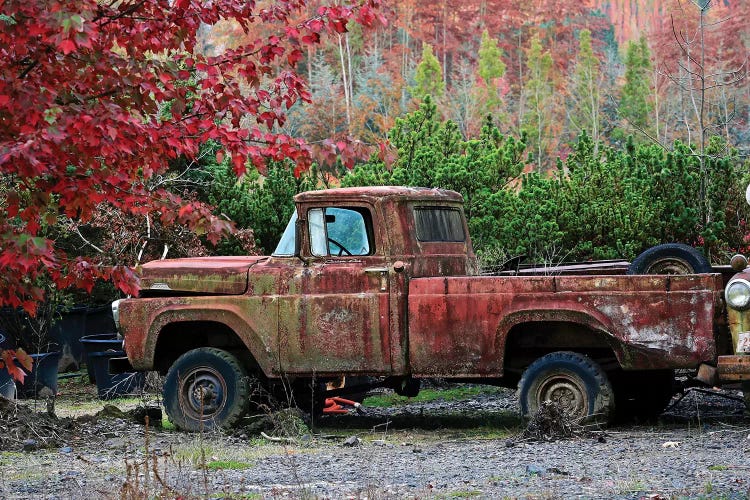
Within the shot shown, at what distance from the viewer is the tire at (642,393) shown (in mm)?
9844

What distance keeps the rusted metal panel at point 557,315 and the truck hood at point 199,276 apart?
1.55m

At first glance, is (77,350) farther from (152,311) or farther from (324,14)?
(324,14)

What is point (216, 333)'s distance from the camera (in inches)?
406

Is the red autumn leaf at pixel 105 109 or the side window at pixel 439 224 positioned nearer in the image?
the red autumn leaf at pixel 105 109

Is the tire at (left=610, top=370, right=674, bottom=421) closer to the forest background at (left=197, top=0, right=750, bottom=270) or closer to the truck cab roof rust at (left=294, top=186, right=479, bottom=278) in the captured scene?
the truck cab roof rust at (left=294, top=186, right=479, bottom=278)

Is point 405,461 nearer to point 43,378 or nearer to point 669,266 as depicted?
point 669,266

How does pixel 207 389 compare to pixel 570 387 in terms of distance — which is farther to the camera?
pixel 207 389

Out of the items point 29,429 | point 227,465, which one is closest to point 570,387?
point 227,465

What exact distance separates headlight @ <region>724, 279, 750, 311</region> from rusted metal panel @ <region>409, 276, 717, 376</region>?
0.44ft

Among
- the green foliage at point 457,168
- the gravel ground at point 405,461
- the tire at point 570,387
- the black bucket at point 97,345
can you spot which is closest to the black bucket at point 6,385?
the black bucket at point 97,345

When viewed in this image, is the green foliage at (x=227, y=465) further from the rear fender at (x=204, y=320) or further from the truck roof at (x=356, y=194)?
the truck roof at (x=356, y=194)

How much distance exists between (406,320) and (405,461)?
165 centimetres

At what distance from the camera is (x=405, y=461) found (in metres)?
8.12

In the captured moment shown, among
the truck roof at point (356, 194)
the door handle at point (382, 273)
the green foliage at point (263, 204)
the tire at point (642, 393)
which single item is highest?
the green foliage at point (263, 204)
